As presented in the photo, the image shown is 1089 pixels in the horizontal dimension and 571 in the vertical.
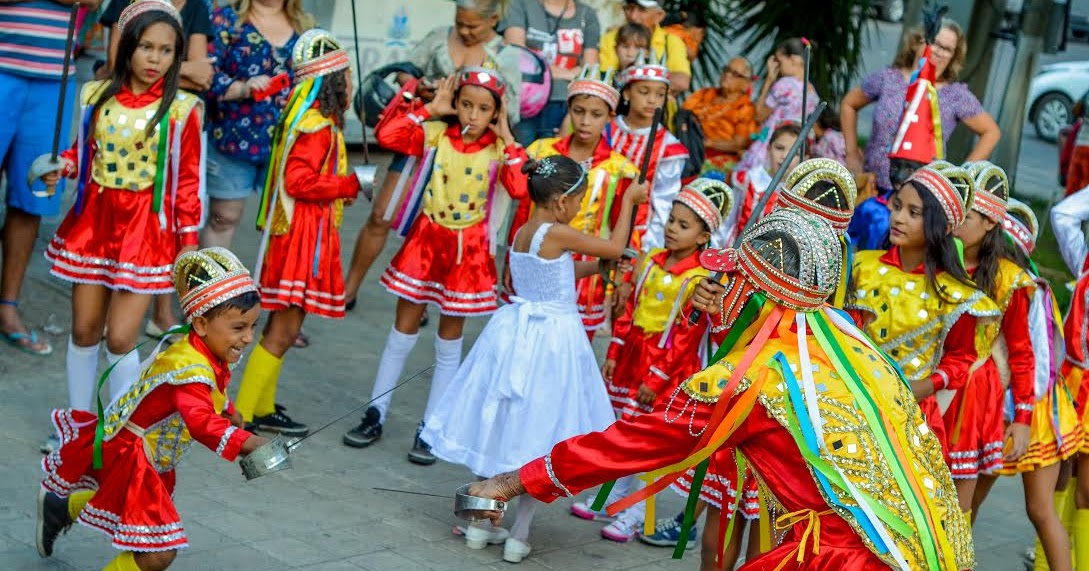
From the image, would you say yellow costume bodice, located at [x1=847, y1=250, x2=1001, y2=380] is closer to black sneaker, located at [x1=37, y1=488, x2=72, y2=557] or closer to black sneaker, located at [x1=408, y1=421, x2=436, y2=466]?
black sneaker, located at [x1=408, y1=421, x2=436, y2=466]

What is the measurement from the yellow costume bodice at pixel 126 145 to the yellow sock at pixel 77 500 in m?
1.68

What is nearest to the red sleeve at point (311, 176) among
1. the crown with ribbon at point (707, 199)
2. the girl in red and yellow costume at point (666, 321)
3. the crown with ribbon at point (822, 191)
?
the girl in red and yellow costume at point (666, 321)

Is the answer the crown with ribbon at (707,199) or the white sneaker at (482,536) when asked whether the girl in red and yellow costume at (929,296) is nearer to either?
the crown with ribbon at (707,199)

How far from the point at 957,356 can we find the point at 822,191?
0.93 metres

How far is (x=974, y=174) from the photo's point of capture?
607cm

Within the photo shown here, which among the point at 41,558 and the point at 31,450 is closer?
the point at 41,558

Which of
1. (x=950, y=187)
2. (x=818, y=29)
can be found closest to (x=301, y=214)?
(x=950, y=187)

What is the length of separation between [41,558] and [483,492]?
2.17 m

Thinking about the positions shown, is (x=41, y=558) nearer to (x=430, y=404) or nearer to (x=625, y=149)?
(x=430, y=404)

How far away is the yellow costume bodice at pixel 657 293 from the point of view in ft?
20.4

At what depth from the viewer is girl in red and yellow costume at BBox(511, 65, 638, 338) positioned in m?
7.38

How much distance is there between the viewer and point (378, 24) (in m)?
12.2

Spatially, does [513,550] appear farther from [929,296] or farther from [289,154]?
[289,154]

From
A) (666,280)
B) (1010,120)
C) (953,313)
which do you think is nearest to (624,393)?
(666,280)
